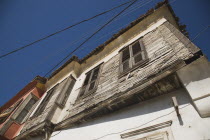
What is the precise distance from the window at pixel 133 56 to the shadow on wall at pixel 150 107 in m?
1.83

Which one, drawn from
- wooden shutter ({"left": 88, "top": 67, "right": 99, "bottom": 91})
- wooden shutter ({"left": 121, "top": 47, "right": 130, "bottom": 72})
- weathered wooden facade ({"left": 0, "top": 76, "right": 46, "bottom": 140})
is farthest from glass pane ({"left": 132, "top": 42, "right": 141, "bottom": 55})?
weathered wooden facade ({"left": 0, "top": 76, "right": 46, "bottom": 140})

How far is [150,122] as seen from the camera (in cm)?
342

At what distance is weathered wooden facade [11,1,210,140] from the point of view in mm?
3053

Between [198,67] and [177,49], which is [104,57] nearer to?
[177,49]

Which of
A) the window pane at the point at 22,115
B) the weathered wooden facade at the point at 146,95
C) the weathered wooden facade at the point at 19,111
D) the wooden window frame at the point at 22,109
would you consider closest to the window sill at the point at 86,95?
the weathered wooden facade at the point at 146,95

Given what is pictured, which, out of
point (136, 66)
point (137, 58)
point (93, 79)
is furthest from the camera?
point (93, 79)

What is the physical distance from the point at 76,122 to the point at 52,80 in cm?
641

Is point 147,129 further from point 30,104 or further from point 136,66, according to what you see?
point 30,104

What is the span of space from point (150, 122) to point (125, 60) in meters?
3.63

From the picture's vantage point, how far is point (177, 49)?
4.45 metres

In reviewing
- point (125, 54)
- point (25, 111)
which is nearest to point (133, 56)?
point (125, 54)

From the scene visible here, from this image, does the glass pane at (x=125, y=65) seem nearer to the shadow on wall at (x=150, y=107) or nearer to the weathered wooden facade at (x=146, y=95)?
the weathered wooden facade at (x=146, y=95)

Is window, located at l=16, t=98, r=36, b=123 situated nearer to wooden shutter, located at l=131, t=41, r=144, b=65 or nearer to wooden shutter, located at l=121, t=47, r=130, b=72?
wooden shutter, located at l=121, t=47, r=130, b=72

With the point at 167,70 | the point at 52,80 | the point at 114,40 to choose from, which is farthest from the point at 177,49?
the point at 52,80
